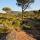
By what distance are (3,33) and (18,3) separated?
24810 mm

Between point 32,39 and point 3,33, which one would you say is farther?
point 3,33

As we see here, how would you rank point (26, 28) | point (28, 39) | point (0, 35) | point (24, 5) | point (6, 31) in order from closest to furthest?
point (28, 39)
point (0, 35)
point (6, 31)
point (26, 28)
point (24, 5)

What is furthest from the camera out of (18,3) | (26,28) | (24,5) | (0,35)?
(18,3)

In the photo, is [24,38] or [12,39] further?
[24,38]

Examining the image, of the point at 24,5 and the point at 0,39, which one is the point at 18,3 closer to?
the point at 24,5

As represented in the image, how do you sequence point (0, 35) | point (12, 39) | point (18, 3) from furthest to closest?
point (18, 3) → point (0, 35) → point (12, 39)

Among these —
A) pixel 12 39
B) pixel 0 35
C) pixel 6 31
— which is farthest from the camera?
pixel 6 31

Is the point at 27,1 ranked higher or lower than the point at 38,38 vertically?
higher

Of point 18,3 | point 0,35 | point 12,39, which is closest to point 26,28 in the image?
point 0,35

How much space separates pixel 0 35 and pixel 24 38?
8.19ft

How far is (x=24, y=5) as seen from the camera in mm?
33250

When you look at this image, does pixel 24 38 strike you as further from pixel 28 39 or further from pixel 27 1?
pixel 27 1

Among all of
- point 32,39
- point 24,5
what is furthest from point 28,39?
point 24,5

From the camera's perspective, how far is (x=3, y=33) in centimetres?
1469
